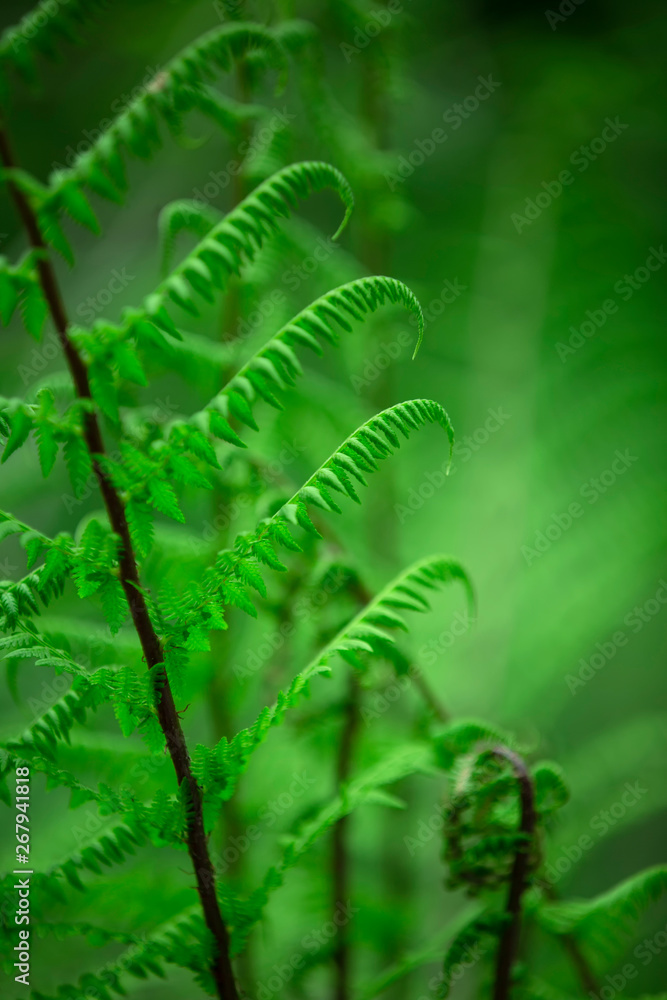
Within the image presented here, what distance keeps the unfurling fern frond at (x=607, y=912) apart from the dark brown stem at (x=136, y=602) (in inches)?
17.7

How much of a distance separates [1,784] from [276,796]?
2.94 feet

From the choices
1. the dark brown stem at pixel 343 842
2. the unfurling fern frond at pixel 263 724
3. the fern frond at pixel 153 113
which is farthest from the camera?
the dark brown stem at pixel 343 842

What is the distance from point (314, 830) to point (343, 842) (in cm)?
43

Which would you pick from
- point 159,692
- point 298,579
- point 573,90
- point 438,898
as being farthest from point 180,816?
point 573,90

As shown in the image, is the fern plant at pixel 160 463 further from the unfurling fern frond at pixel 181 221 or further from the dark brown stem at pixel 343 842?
the dark brown stem at pixel 343 842

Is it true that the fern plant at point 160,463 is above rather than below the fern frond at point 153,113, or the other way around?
below

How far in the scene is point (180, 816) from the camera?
64 cm

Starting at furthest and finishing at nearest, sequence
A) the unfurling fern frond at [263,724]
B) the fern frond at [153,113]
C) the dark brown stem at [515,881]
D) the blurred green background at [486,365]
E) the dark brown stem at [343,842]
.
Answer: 1. the blurred green background at [486,365]
2. the dark brown stem at [343,842]
3. the dark brown stem at [515,881]
4. the unfurling fern frond at [263,724]
5. the fern frond at [153,113]

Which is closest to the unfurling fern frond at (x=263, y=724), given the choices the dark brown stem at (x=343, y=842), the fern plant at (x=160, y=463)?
the fern plant at (x=160, y=463)

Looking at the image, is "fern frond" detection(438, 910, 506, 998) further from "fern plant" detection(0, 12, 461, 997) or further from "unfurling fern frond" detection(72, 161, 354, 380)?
"unfurling fern frond" detection(72, 161, 354, 380)

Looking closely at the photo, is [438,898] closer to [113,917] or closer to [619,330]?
[113,917]

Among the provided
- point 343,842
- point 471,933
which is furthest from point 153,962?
point 343,842

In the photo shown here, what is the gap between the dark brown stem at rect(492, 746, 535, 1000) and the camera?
30.6 inches

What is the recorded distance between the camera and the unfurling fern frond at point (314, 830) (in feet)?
2.33
